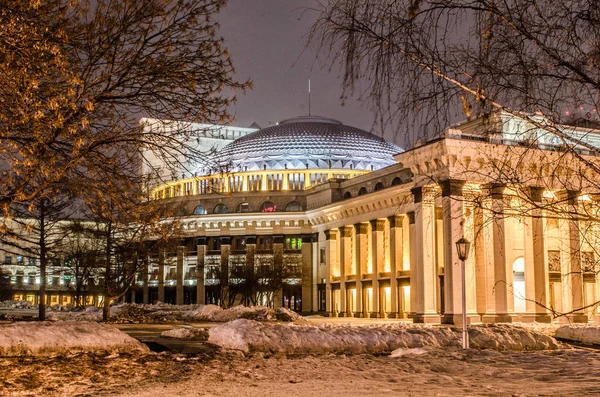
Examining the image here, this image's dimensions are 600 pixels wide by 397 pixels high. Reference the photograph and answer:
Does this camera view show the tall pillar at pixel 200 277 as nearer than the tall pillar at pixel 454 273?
No

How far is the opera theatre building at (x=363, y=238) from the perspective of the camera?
43656mm

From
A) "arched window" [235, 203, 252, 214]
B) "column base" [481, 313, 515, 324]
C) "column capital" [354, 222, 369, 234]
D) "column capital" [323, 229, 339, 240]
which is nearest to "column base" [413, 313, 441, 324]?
"column base" [481, 313, 515, 324]

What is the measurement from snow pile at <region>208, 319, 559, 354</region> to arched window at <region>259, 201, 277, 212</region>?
212 feet

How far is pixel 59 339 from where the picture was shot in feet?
51.3

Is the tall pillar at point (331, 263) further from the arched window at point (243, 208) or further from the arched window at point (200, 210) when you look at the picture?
the arched window at point (200, 210)

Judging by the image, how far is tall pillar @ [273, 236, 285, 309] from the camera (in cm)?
7619

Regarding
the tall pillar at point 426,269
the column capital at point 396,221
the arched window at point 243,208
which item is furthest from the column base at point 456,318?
the arched window at point 243,208

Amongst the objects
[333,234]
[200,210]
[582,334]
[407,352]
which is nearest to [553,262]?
[582,334]

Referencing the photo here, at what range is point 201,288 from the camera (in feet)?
281

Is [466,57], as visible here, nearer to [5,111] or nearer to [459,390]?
[459,390]

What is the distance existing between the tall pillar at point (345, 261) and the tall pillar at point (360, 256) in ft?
9.74

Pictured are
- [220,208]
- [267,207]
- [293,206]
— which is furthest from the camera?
[220,208]

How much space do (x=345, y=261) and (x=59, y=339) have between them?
188 feet

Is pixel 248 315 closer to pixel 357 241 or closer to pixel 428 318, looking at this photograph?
pixel 428 318
